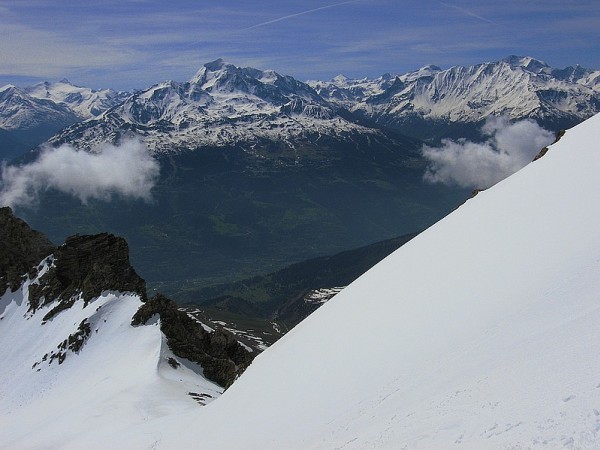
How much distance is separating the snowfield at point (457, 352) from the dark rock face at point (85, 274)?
150 feet

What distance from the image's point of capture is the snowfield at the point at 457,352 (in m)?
15.0

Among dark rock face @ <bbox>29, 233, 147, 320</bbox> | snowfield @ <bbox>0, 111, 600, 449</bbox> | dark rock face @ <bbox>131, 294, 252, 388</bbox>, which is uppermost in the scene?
snowfield @ <bbox>0, 111, 600, 449</bbox>

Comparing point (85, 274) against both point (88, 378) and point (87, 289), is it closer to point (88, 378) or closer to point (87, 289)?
point (87, 289)

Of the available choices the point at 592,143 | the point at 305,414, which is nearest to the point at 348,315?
the point at 305,414

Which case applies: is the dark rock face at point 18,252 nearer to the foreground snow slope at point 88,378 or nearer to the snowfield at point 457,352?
the foreground snow slope at point 88,378

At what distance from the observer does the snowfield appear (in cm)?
1502

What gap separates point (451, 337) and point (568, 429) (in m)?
9.37

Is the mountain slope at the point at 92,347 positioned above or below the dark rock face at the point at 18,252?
below

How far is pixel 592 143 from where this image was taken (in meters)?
35.7

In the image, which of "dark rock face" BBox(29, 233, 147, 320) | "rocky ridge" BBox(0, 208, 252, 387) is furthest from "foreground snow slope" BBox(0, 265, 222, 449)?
"dark rock face" BBox(29, 233, 147, 320)

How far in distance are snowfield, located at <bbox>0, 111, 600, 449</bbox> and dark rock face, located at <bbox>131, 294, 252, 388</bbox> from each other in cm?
2682

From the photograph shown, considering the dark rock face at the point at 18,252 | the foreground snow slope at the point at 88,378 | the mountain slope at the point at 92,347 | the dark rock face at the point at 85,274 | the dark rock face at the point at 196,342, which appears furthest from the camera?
the dark rock face at the point at 18,252

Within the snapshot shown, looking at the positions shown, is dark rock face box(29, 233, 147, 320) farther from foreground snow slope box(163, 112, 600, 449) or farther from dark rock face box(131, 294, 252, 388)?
foreground snow slope box(163, 112, 600, 449)

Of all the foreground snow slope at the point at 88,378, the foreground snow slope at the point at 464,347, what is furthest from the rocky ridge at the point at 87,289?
the foreground snow slope at the point at 464,347
